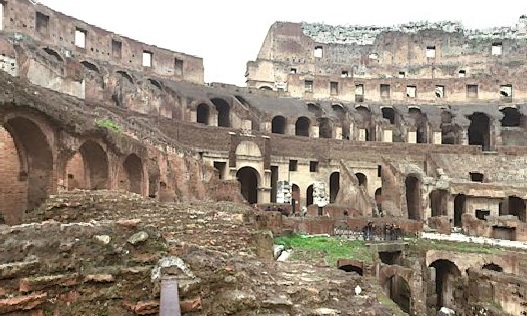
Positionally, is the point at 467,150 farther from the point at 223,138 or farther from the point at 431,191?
the point at 223,138

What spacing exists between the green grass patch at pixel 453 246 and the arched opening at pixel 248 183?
13920 millimetres

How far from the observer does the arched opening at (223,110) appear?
120 feet

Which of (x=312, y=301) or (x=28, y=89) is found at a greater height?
(x=28, y=89)

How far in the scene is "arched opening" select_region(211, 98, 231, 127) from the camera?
36719 mm

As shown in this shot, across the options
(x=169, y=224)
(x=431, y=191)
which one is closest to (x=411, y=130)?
(x=431, y=191)

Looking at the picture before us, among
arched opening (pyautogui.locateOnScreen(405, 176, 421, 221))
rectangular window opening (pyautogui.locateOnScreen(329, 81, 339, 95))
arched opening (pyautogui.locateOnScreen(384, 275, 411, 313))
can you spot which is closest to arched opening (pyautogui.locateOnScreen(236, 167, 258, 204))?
arched opening (pyautogui.locateOnScreen(405, 176, 421, 221))

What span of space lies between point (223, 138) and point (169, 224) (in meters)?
18.7

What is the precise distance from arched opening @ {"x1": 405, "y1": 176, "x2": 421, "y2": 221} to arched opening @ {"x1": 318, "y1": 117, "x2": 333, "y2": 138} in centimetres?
856

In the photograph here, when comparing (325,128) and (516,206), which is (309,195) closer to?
(325,128)

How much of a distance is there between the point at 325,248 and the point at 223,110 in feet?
75.9

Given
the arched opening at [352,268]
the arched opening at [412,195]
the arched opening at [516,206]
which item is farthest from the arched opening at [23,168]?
the arched opening at [516,206]

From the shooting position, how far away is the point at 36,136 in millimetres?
11273

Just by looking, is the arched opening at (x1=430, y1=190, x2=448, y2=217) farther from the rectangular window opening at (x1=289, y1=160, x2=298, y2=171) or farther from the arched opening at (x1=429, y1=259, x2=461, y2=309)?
the rectangular window opening at (x1=289, y1=160, x2=298, y2=171)

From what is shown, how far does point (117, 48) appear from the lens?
34.8m
